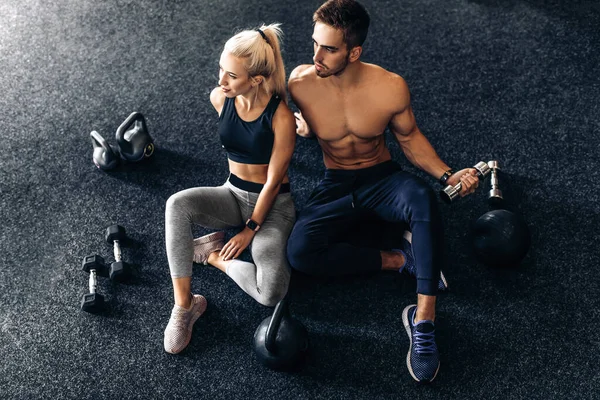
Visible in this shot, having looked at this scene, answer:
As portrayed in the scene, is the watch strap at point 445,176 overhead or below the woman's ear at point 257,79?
below

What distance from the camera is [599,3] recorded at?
291 cm

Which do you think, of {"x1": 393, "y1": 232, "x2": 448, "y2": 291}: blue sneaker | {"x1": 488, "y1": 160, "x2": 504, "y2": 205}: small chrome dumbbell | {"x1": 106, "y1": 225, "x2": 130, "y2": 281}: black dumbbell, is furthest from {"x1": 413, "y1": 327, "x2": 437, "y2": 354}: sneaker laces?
{"x1": 106, "y1": 225, "x2": 130, "y2": 281}: black dumbbell

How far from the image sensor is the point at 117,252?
2283mm

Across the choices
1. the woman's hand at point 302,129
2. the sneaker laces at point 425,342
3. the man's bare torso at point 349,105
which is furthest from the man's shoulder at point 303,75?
the sneaker laces at point 425,342

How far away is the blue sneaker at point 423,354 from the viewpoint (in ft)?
6.48

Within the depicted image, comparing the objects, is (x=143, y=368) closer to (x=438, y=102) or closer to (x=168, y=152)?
(x=168, y=152)

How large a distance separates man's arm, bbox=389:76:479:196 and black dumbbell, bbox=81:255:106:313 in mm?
1092

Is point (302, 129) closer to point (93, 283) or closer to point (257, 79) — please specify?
point (257, 79)

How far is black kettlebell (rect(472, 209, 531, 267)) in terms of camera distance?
2.09 meters

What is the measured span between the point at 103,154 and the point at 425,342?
53.7 inches

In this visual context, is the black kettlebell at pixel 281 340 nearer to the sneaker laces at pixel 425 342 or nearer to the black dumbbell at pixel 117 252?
the sneaker laces at pixel 425 342

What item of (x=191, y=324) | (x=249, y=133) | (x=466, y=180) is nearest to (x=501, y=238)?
(x=466, y=180)

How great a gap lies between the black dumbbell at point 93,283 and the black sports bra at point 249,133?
1.98ft

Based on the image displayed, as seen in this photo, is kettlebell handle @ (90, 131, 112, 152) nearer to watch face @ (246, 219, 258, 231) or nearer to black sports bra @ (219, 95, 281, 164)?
black sports bra @ (219, 95, 281, 164)
